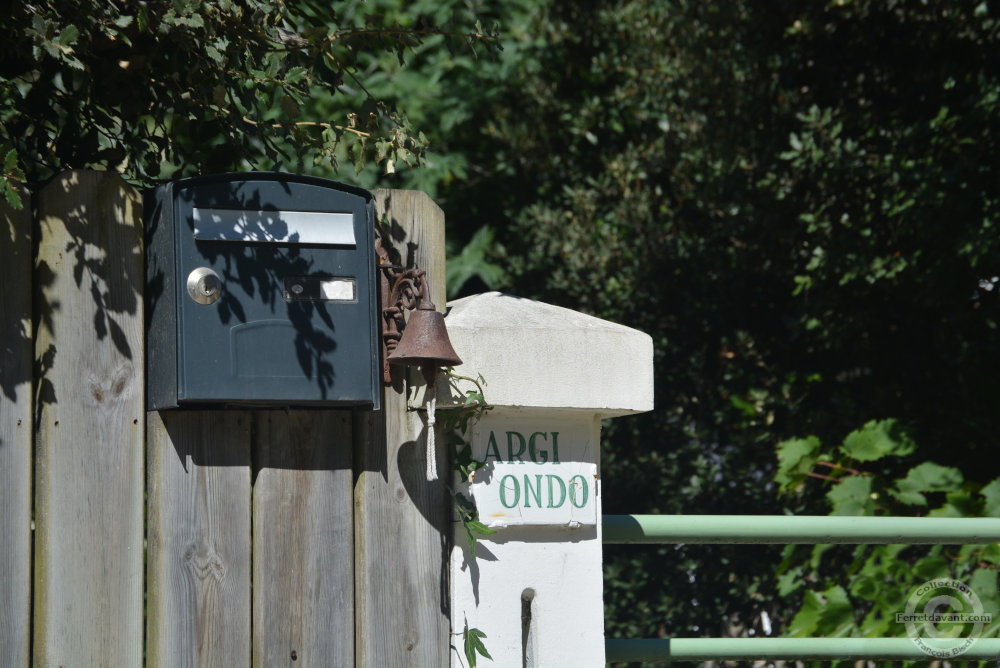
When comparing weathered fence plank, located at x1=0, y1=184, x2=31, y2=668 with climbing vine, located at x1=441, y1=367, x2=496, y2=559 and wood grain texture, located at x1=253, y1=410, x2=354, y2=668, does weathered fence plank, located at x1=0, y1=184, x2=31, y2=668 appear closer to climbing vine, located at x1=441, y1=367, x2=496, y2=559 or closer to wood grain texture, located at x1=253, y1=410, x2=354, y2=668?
wood grain texture, located at x1=253, y1=410, x2=354, y2=668

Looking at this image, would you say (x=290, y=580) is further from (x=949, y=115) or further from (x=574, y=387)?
(x=949, y=115)

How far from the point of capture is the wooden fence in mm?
2158

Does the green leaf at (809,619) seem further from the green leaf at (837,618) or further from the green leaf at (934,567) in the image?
the green leaf at (934,567)

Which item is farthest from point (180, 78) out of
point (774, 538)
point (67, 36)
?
point (774, 538)

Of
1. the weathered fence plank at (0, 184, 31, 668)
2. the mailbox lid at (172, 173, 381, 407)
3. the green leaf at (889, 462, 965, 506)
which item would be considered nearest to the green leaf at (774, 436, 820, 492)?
the green leaf at (889, 462, 965, 506)

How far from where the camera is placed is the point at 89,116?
110 inches

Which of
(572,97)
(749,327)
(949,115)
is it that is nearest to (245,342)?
(949,115)

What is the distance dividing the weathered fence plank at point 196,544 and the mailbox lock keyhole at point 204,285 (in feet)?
0.79

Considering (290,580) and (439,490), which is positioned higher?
(439,490)

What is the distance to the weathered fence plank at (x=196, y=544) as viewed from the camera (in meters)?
2.21

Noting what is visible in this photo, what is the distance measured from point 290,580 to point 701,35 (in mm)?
5589

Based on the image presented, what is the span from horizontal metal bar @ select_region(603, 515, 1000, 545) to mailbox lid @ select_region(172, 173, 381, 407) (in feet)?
2.49

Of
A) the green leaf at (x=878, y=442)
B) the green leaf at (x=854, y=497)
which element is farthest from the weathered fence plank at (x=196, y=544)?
the green leaf at (x=878, y=442)

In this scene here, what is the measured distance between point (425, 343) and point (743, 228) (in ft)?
16.2
